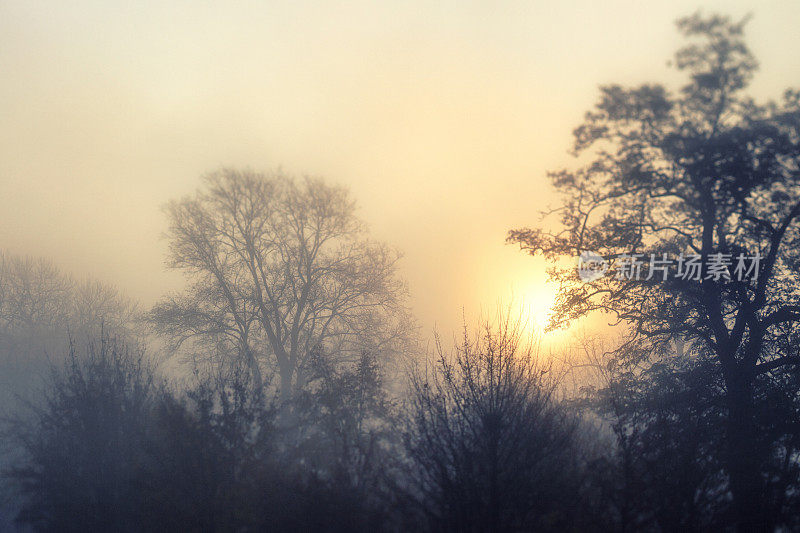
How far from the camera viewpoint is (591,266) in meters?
11.2

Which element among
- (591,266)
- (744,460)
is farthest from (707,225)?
(744,460)

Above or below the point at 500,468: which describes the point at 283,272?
above

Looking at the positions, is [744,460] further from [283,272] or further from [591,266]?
[283,272]

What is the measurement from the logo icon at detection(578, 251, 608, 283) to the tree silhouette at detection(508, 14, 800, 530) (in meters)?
0.12

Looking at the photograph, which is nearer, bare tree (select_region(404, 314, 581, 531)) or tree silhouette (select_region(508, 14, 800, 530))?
bare tree (select_region(404, 314, 581, 531))

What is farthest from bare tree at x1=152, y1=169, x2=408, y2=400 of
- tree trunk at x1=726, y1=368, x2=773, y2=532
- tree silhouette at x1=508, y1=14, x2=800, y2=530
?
tree trunk at x1=726, y1=368, x2=773, y2=532

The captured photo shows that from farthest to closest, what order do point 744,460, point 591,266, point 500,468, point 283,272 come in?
point 283,272, point 591,266, point 744,460, point 500,468

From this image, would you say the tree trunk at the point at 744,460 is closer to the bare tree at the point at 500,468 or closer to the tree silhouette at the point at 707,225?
the tree silhouette at the point at 707,225

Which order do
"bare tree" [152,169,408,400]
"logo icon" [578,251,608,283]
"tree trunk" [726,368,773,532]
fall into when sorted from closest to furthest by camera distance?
"tree trunk" [726,368,773,532] → "logo icon" [578,251,608,283] → "bare tree" [152,169,408,400]

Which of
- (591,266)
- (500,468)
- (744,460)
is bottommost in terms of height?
(500,468)

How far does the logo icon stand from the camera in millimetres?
11125

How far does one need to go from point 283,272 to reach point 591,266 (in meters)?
15.4

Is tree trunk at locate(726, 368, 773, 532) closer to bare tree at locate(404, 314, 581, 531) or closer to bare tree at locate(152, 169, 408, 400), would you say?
bare tree at locate(404, 314, 581, 531)

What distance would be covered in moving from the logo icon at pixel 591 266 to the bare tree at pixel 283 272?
1185 centimetres
